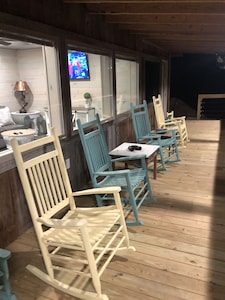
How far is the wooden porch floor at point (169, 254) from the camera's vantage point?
1653 millimetres

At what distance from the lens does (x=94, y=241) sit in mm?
1636

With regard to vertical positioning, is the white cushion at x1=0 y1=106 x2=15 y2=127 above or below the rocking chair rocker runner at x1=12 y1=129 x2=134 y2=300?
above

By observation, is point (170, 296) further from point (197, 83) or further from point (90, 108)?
point (197, 83)

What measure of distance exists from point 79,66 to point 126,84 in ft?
4.90

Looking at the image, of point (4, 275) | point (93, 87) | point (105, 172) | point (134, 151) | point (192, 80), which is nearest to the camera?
point (4, 275)

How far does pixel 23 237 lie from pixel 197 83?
8.85 meters

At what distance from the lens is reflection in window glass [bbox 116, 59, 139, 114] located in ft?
14.4

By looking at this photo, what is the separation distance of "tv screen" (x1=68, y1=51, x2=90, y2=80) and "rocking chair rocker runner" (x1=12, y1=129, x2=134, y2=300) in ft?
5.27

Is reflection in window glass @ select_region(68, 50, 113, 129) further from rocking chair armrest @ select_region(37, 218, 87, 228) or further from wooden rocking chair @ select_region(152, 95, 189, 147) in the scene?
rocking chair armrest @ select_region(37, 218, 87, 228)

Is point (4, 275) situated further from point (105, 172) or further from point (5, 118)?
point (5, 118)

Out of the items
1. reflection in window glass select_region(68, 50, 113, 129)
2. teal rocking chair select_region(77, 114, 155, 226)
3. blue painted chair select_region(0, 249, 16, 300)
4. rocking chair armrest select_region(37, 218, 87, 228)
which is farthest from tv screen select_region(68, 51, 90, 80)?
blue painted chair select_region(0, 249, 16, 300)

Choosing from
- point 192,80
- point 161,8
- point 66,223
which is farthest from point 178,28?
point 192,80

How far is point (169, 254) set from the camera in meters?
1.98

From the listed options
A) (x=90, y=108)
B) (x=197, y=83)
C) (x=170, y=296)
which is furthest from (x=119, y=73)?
(x=197, y=83)
